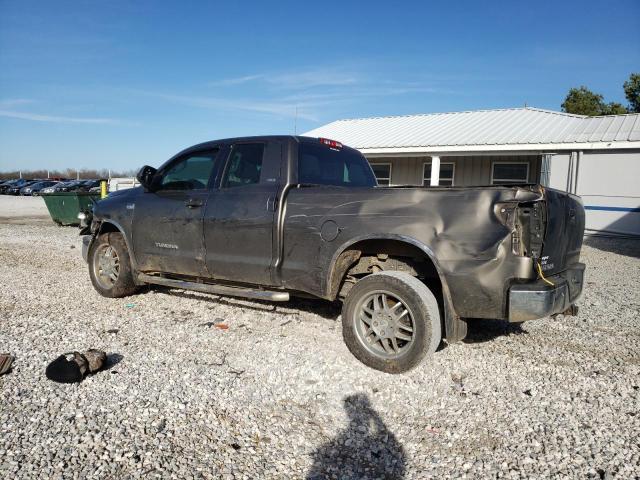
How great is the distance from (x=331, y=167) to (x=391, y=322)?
193 centimetres

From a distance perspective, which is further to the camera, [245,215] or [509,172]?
[509,172]

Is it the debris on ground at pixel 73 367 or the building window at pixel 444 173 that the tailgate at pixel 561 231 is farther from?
the building window at pixel 444 173

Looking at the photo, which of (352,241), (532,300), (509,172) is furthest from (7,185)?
(532,300)

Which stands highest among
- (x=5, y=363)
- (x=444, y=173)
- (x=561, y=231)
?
(x=444, y=173)

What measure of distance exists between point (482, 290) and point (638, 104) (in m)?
34.2

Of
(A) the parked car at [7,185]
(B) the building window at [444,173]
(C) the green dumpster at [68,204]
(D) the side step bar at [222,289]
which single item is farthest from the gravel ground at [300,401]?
(A) the parked car at [7,185]

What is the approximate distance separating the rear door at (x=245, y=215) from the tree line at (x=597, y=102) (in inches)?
1250

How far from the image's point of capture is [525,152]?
1494 centimetres

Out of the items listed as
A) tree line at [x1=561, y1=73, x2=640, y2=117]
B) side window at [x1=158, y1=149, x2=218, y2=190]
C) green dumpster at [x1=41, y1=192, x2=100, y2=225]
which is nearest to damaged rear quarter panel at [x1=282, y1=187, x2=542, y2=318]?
side window at [x1=158, y1=149, x2=218, y2=190]

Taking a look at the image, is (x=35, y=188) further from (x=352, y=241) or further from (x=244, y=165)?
(x=352, y=241)

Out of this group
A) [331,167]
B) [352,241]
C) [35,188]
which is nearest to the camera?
[352,241]

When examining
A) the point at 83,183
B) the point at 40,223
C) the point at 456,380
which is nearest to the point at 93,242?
the point at 456,380

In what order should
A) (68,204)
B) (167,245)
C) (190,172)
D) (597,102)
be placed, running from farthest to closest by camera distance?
(597,102) → (68,204) → (190,172) → (167,245)

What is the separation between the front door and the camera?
5.12 meters
